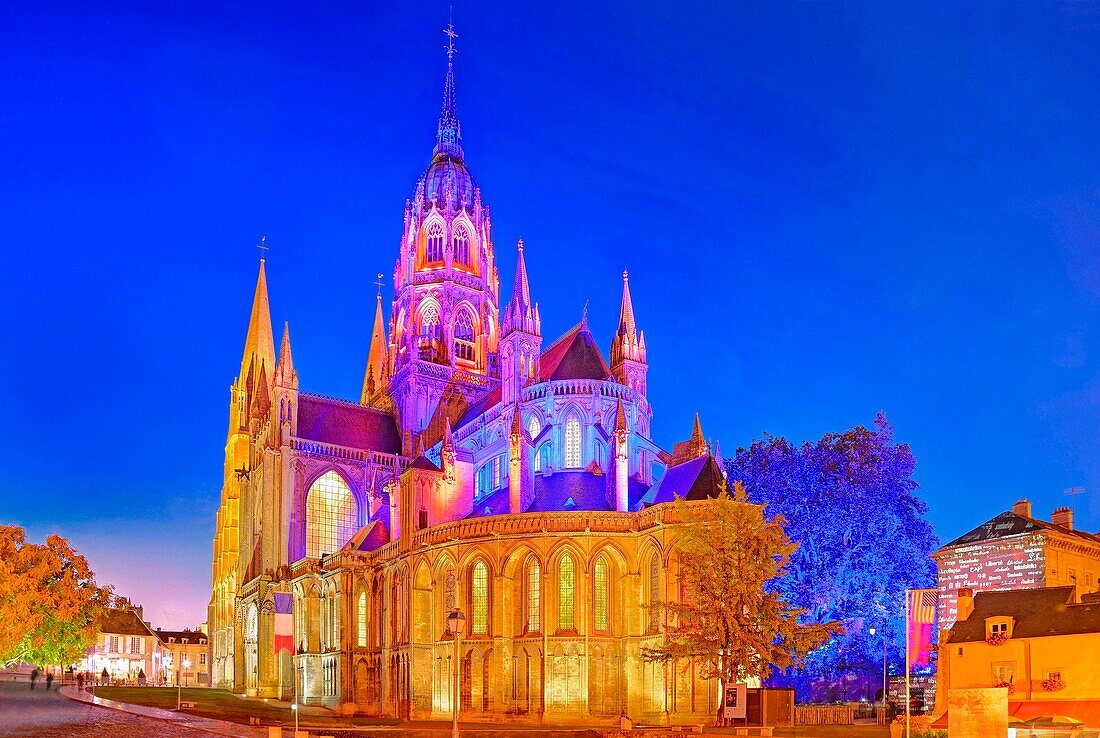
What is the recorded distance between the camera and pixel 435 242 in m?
87.6

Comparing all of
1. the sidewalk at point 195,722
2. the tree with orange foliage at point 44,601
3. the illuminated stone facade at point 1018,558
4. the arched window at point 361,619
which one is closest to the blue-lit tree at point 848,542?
the illuminated stone facade at point 1018,558

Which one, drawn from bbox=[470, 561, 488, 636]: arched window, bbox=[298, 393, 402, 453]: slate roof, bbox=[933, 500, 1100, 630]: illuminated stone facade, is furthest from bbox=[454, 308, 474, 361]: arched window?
bbox=[933, 500, 1100, 630]: illuminated stone facade

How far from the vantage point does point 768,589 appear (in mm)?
52781

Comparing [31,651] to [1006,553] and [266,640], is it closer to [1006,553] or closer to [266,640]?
[266,640]

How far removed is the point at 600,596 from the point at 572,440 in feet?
34.0

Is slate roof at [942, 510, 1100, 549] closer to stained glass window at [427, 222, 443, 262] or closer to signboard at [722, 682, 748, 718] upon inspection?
signboard at [722, 682, 748, 718]

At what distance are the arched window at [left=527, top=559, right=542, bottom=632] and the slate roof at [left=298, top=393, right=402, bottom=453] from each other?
2957cm

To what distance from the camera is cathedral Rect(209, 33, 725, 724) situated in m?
50.5

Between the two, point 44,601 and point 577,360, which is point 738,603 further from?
point 44,601

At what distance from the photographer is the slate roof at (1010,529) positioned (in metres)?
55.0

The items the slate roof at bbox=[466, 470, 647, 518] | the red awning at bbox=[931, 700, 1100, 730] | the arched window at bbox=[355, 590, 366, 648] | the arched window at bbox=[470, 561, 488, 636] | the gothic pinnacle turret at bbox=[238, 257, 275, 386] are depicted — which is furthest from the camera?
the gothic pinnacle turret at bbox=[238, 257, 275, 386]

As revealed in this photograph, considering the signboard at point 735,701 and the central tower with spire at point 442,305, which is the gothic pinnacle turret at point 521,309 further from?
the signboard at point 735,701

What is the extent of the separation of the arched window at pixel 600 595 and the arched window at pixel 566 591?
1.05 metres

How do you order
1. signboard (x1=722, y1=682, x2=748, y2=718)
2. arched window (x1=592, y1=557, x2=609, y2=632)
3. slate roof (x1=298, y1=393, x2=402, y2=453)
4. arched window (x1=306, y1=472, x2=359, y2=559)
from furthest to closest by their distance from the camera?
slate roof (x1=298, y1=393, x2=402, y2=453), arched window (x1=306, y1=472, x2=359, y2=559), arched window (x1=592, y1=557, x2=609, y2=632), signboard (x1=722, y1=682, x2=748, y2=718)
